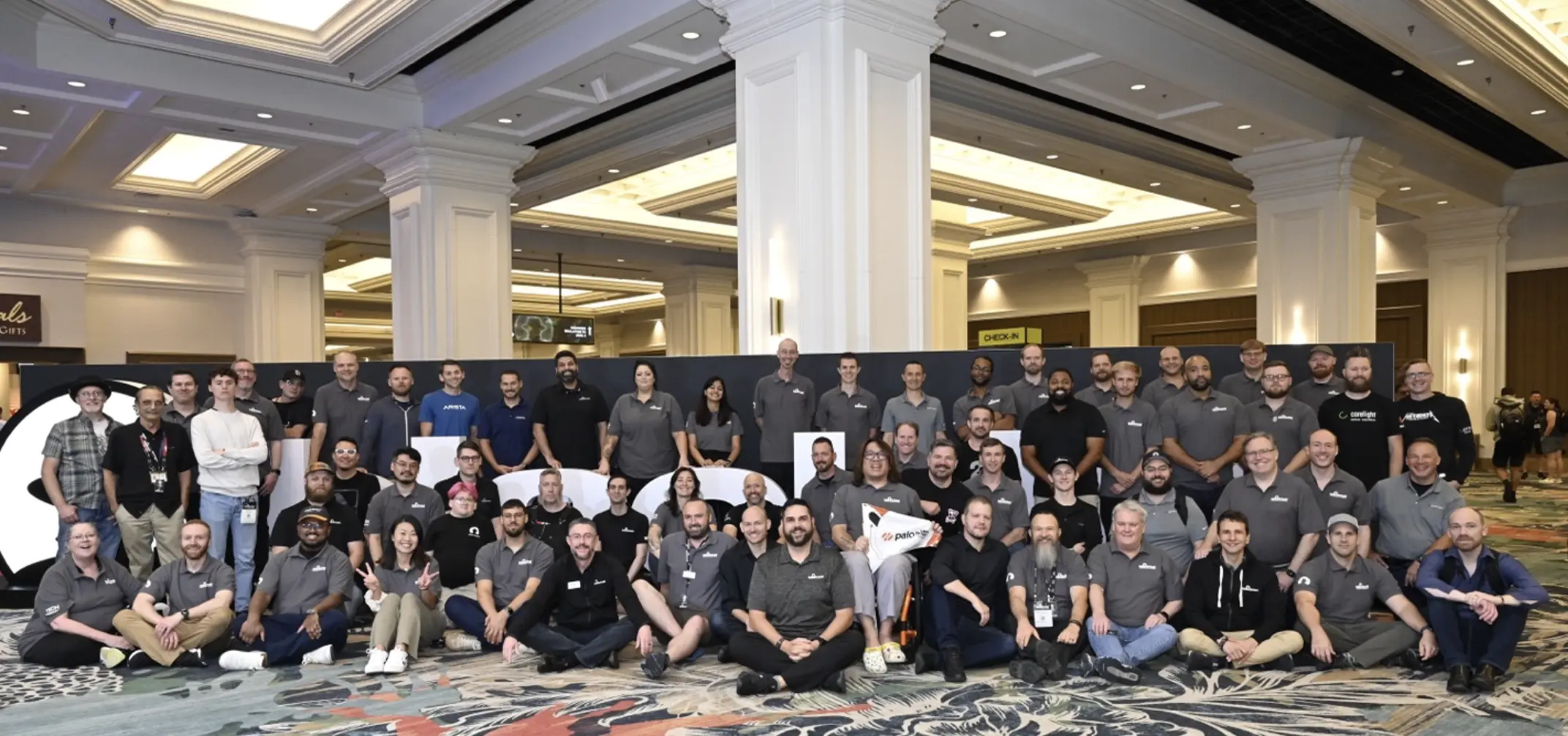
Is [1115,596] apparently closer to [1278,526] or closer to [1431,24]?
[1278,526]

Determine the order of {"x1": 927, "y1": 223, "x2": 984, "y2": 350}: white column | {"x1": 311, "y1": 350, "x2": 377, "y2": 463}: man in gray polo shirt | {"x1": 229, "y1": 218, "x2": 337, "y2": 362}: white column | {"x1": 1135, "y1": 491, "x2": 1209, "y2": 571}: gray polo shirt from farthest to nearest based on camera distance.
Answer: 1. {"x1": 927, "y1": 223, "x2": 984, "y2": 350}: white column
2. {"x1": 229, "y1": 218, "x2": 337, "y2": 362}: white column
3. {"x1": 311, "y1": 350, "x2": 377, "y2": 463}: man in gray polo shirt
4. {"x1": 1135, "y1": 491, "x2": 1209, "y2": 571}: gray polo shirt

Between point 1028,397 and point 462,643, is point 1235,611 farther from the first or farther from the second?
point 462,643

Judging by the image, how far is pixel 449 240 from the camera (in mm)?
11828

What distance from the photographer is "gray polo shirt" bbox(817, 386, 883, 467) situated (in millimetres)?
7047

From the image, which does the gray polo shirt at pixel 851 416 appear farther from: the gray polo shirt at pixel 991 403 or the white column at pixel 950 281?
the white column at pixel 950 281

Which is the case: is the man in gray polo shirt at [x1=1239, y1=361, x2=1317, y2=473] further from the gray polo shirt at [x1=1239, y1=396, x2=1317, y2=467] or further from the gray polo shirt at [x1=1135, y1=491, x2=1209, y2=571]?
the gray polo shirt at [x1=1135, y1=491, x2=1209, y2=571]

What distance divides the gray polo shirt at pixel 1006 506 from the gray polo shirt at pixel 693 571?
4.86 feet

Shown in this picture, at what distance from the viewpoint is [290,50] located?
394 inches

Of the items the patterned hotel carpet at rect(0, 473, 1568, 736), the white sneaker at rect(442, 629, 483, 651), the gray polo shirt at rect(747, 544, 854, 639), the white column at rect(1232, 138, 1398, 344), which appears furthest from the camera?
the white column at rect(1232, 138, 1398, 344)

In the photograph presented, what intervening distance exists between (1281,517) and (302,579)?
5342mm

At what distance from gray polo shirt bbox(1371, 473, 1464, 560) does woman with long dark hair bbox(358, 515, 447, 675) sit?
5.22 m

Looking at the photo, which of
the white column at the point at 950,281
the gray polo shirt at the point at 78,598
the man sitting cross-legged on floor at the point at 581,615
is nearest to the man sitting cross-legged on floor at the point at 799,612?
the man sitting cross-legged on floor at the point at 581,615

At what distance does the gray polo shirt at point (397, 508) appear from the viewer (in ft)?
21.3

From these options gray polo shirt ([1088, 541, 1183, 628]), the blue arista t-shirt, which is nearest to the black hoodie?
→ gray polo shirt ([1088, 541, 1183, 628])
